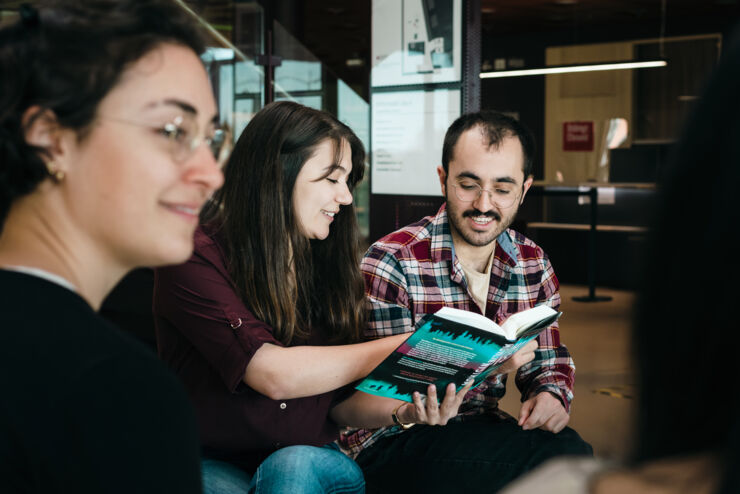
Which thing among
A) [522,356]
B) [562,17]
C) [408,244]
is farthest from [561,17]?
[522,356]

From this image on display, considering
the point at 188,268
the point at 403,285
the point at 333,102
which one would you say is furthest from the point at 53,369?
the point at 333,102

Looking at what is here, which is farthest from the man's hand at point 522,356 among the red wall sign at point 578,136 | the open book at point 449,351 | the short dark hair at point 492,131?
the red wall sign at point 578,136

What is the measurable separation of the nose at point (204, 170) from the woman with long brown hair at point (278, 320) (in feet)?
2.36

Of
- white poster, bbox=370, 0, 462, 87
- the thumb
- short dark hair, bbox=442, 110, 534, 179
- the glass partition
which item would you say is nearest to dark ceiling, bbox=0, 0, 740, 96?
the glass partition

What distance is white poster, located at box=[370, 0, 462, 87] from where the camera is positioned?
134 inches

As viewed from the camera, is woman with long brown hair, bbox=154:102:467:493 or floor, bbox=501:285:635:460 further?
floor, bbox=501:285:635:460

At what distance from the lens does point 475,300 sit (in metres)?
2.14

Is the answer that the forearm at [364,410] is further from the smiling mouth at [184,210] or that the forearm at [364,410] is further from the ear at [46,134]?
the ear at [46,134]

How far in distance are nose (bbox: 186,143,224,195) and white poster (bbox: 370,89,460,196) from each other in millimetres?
2611

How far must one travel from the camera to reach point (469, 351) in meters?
1.51

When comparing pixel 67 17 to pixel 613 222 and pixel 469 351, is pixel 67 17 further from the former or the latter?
pixel 613 222

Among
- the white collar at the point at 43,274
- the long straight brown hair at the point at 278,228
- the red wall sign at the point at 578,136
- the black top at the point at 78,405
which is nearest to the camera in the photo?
the black top at the point at 78,405

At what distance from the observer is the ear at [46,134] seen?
80cm

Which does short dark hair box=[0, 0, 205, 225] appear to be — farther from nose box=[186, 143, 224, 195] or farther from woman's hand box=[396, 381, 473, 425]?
woman's hand box=[396, 381, 473, 425]
